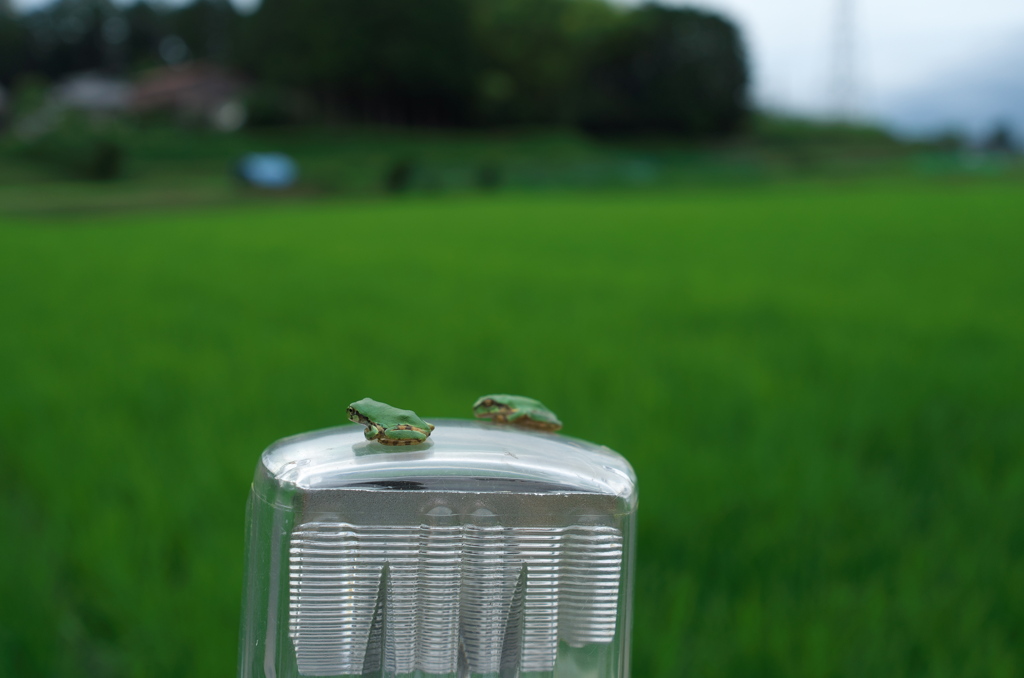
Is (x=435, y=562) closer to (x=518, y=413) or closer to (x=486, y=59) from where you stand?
(x=518, y=413)

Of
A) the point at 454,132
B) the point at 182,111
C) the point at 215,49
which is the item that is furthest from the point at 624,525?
the point at 215,49

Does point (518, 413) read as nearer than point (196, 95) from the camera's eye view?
Yes

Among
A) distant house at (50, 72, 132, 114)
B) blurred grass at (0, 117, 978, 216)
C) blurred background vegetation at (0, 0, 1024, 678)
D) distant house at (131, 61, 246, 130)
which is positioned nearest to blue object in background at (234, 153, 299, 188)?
blurred grass at (0, 117, 978, 216)

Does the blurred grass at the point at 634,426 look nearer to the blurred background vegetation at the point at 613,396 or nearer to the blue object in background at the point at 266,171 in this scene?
the blurred background vegetation at the point at 613,396

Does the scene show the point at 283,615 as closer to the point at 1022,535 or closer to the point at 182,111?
the point at 1022,535

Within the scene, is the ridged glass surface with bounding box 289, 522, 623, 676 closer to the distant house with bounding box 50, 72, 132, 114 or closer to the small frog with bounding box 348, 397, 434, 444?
the small frog with bounding box 348, 397, 434, 444

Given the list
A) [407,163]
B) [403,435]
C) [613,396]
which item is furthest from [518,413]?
[407,163]

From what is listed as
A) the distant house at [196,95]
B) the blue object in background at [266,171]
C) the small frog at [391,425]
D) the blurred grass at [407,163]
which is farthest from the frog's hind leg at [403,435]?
the distant house at [196,95]
